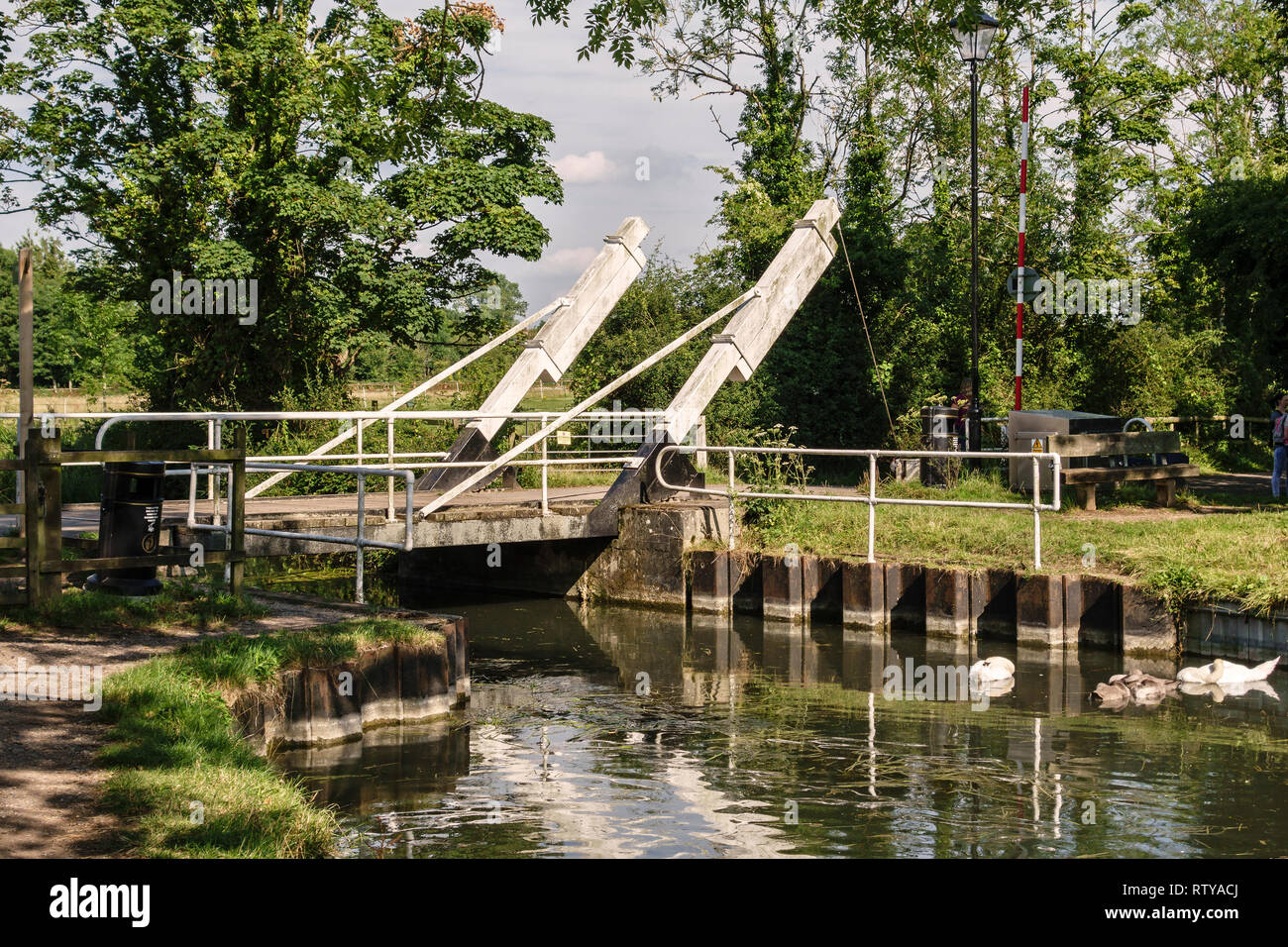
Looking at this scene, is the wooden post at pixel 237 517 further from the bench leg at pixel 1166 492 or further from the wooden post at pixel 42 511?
the bench leg at pixel 1166 492

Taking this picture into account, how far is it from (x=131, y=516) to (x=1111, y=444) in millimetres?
10954

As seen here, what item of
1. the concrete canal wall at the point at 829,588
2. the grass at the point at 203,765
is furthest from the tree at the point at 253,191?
the grass at the point at 203,765

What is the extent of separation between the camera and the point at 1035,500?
1255cm

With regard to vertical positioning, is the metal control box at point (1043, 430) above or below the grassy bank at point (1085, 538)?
above

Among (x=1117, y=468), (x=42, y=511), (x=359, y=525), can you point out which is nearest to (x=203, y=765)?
(x=42, y=511)

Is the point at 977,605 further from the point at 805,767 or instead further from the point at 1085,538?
the point at 805,767

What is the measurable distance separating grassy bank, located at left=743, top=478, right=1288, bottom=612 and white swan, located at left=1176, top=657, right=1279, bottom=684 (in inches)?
26.3

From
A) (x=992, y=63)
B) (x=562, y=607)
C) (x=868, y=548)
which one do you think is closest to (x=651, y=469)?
(x=562, y=607)

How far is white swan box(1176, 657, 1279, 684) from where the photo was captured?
10.4m

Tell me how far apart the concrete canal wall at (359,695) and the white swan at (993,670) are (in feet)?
14.8

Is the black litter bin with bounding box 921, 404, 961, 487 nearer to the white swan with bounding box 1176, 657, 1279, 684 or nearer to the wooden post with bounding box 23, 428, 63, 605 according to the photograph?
the white swan with bounding box 1176, 657, 1279, 684

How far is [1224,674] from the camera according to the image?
34.3ft

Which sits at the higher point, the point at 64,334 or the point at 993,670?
the point at 64,334

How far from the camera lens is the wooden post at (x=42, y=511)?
8.52 meters
